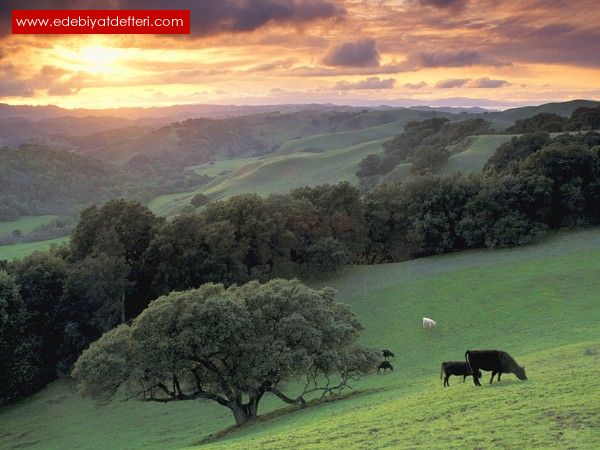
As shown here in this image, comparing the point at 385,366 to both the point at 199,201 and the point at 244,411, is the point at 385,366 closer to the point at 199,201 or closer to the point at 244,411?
the point at 244,411

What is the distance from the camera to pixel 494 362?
74.1 feet

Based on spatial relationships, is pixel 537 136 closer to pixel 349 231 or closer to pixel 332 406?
pixel 349 231

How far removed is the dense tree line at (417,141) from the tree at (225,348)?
9911cm

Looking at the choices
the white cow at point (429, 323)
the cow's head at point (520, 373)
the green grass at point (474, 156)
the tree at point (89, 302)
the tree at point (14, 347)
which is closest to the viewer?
the cow's head at point (520, 373)

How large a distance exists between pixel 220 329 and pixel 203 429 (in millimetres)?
8141

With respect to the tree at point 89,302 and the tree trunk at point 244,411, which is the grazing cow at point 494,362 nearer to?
the tree trunk at point 244,411

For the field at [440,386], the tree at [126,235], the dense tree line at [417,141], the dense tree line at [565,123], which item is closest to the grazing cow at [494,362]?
the field at [440,386]

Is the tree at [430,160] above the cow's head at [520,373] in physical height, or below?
above

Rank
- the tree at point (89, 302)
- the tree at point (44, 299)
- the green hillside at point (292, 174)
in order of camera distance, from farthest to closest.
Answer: the green hillside at point (292, 174) → the tree at point (89, 302) → the tree at point (44, 299)

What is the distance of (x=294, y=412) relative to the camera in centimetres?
2931

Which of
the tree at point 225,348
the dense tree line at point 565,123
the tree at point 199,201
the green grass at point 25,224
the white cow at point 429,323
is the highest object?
the dense tree line at point 565,123

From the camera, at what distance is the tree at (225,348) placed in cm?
2927

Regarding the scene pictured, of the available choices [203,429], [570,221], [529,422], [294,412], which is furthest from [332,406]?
[570,221]

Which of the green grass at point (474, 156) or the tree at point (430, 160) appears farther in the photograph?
the tree at point (430, 160)
